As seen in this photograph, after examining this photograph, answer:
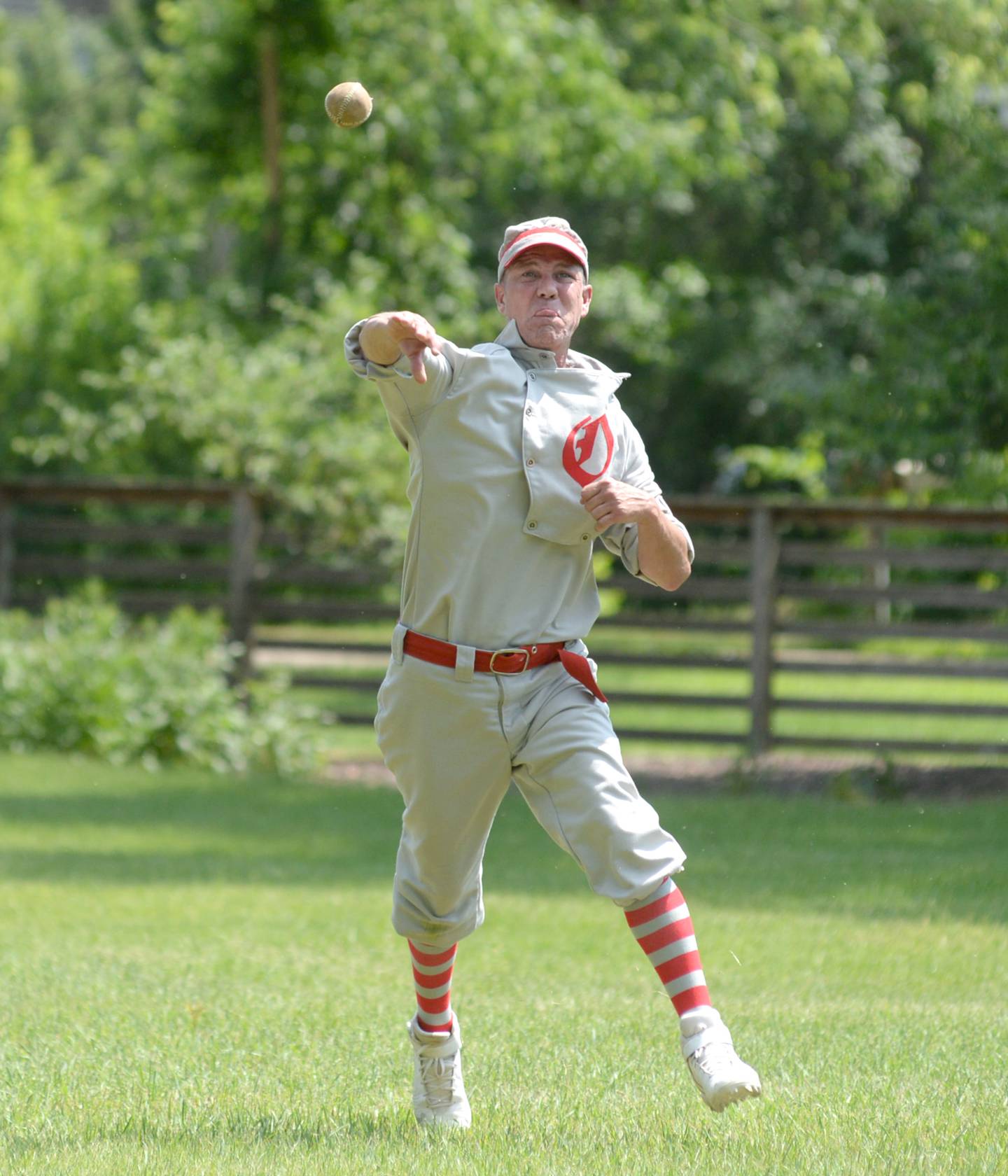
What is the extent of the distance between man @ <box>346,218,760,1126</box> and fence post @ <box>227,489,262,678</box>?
947cm

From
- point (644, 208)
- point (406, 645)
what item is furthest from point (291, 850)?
point (644, 208)

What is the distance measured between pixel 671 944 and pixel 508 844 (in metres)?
5.47

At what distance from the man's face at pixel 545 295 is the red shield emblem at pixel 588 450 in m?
0.22

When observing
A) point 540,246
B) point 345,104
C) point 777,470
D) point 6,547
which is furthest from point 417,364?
point 777,470

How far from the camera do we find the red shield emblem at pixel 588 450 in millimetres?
3955

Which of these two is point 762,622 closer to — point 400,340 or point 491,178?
point 491,178

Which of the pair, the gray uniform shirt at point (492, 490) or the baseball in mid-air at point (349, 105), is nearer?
the gray uniform shirt at point (492, 490)

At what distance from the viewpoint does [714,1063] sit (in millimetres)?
3600

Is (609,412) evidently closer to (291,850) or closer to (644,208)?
(291,850)

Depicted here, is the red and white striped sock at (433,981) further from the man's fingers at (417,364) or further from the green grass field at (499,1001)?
the man's fingers at (417,364)

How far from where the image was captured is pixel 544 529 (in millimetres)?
3922

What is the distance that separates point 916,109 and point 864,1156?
14.6m

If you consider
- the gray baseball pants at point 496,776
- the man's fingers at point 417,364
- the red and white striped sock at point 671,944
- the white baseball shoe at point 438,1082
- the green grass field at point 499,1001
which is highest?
the man's fingers at point 417,364

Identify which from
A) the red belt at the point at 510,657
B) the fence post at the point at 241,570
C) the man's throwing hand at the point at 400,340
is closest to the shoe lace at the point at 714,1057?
the red belt at the point at 510,657
